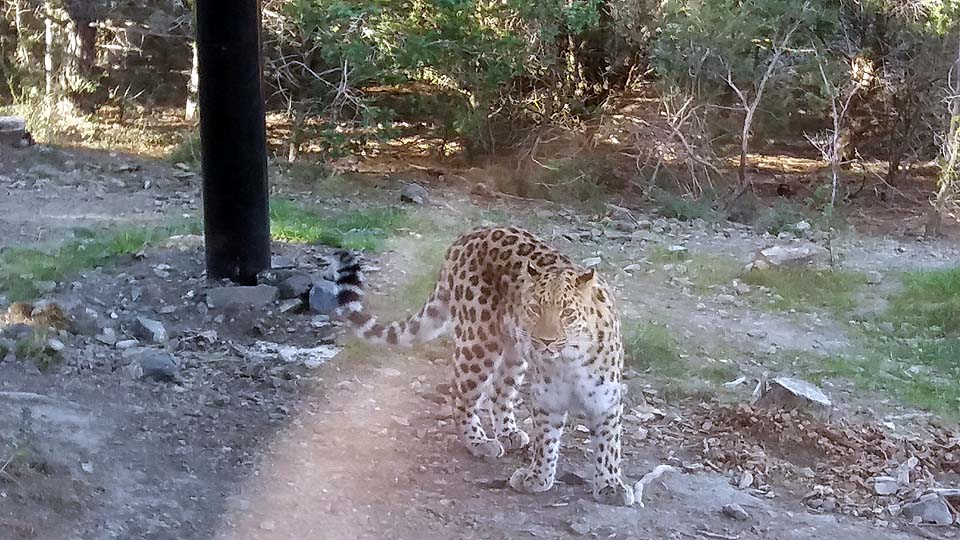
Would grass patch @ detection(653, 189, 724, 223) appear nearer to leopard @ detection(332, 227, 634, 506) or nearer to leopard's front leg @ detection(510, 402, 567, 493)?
leopard @ detection(332, 227, 634, 506)

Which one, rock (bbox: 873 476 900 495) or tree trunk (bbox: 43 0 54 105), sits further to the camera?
tree trunk (bbox: 43 0 54 105)

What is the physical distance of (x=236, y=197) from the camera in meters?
3.89

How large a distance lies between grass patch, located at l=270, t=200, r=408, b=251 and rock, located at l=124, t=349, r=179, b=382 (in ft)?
4.33

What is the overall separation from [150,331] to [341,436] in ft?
3.07

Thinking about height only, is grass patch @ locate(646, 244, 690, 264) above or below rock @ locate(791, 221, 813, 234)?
below

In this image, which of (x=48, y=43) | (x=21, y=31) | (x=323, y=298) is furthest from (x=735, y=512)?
(x=21, y=31)

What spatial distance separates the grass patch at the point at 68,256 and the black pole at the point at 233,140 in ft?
1.64

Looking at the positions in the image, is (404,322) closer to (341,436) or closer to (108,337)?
(341,436)

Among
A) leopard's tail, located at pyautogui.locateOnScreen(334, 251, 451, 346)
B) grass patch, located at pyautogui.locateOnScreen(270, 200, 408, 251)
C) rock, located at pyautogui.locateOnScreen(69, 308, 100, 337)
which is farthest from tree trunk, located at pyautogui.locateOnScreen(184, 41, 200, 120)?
leopard's tail, located at pyautogui.locateOnScreen(334, 251, 451, 346)

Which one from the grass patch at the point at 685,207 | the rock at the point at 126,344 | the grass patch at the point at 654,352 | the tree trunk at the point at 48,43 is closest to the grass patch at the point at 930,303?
the grass patch at the point at 654,352

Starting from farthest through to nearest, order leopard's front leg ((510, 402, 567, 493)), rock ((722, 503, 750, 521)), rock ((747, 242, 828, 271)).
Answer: rock ((747, 242, 828, 271)) < leopard's front leg ((510, 402, 567, 493)) < rock ((722, 503, 750, 521))

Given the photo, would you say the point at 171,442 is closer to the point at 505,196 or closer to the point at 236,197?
the point at 236,197

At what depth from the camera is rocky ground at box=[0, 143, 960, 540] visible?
89.0 inches

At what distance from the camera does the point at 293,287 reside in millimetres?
3818
